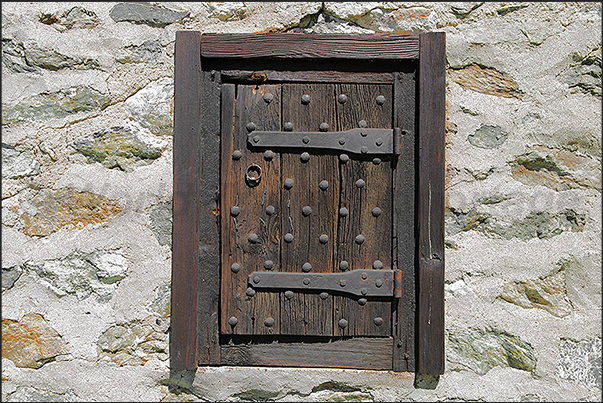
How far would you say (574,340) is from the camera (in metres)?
1.35

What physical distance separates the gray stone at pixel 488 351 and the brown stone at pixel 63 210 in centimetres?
110

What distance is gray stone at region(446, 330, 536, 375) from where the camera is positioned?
4.44 ft

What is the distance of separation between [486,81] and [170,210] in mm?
1029

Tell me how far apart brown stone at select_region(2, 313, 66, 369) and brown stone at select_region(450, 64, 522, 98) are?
1.44 metres

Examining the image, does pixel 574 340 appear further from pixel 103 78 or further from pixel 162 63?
pixel 103 78

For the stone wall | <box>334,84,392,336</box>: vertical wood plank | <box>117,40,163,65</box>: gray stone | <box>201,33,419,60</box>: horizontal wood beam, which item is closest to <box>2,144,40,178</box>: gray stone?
the stone wall

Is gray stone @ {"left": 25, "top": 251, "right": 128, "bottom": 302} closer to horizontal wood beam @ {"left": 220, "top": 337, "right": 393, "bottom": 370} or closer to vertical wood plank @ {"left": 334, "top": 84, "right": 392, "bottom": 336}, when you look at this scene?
horizontal wood beam @ {"left": 220, "top": 337, "right": 393, "bottom": 370}

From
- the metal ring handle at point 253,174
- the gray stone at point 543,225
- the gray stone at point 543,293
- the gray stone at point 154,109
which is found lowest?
the gray stone at point 543,293

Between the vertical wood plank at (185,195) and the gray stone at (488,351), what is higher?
the vertical wood plank at (185,195)

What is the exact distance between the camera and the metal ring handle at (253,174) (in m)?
1.34

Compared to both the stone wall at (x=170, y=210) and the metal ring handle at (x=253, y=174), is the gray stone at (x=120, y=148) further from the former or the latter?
the metal ring handle at (x=253, y=174)

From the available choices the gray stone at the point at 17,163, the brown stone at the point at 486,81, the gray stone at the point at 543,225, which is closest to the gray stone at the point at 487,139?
the brown stone at the point at 486,81

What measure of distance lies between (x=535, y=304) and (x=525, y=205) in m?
0.30

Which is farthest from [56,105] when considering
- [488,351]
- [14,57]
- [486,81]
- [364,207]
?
[488,351]
